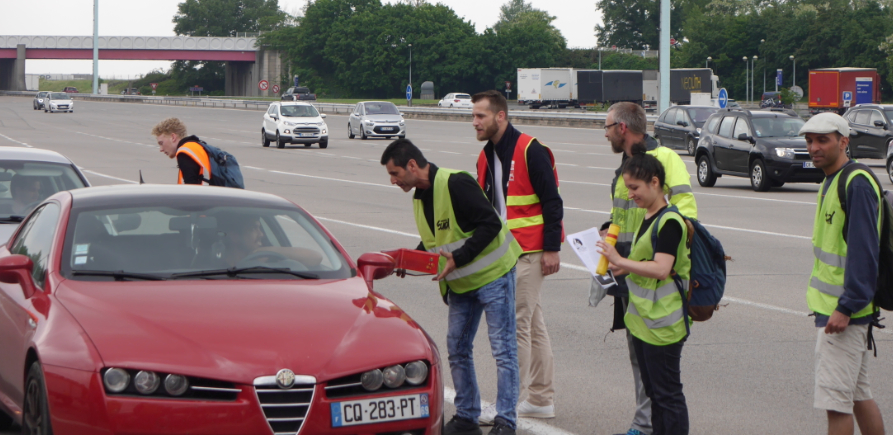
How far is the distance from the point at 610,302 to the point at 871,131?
20.1 m

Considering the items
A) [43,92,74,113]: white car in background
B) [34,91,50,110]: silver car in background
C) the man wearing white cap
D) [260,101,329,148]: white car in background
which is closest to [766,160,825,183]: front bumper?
the man wearing white cap

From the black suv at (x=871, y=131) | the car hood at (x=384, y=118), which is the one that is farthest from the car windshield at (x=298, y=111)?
the black suv at (x=871, y=131)

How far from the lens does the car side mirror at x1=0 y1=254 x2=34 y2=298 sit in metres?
4.85

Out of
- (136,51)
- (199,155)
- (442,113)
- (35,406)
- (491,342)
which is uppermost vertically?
(136,51)

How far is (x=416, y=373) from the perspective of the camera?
4293mm

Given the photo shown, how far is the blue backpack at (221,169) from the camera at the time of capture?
8109mm

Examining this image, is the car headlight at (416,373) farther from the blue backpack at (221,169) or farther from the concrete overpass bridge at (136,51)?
the concrete overpass bridge at (136,51)

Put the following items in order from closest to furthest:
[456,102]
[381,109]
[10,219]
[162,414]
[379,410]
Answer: [162,414] < [379,410] < [10,219] < [381,109] < [456,102]

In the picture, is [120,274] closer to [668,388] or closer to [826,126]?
[668,388]

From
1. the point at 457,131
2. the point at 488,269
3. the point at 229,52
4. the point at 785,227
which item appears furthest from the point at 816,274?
the point at 229,52

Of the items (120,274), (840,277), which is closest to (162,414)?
(120,274)

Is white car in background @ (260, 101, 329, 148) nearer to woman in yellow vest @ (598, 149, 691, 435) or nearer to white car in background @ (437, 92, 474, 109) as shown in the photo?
woman in yellow vest @ (598, 149, 691, 435)

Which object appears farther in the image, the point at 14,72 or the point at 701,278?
the point at 14,72

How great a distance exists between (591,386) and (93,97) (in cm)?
10088
